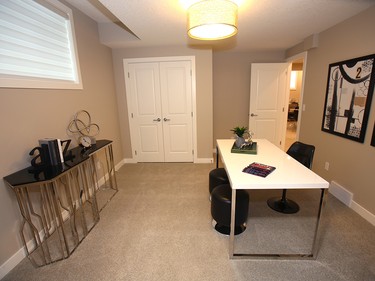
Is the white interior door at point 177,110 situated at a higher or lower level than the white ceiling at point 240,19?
lower

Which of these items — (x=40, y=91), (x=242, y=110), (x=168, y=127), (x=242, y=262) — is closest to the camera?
(x=242, y=262)

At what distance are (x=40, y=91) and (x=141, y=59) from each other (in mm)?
2119

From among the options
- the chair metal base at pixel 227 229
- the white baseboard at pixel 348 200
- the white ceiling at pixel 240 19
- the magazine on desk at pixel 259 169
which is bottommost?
the chair metal base at pixel 227 229

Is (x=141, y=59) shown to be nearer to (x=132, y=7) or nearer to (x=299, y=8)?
(x=132, y=7)

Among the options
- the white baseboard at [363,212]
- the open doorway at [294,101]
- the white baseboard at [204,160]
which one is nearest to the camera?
the white baseboard at [363,212]

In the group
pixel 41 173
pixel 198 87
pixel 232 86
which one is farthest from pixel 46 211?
pixel 232 86

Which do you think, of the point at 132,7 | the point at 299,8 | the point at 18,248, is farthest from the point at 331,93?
the point at 18,248

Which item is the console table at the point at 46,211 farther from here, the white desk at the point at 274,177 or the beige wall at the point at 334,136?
the beige wall at the point at 334,136

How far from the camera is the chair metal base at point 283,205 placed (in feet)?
7.90

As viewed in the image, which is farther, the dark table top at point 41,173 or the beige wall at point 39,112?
the beige wall at point 39,112

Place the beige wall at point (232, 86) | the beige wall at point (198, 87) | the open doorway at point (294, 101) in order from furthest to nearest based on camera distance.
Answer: the open doorway at point (294, 101) → the beige wall at point (232, 86) → the beige wall at point (198, 87)

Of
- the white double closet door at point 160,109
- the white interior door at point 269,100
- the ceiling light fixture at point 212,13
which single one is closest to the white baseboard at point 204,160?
the white double closet door at point 160,109

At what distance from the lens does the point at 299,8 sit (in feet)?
7.04

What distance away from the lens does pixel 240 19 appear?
2434mm
